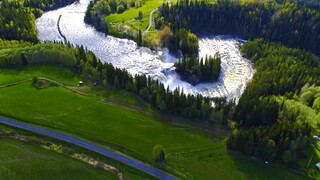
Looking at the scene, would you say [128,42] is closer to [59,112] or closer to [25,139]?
[59,112]

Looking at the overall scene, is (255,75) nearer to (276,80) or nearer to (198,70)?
(276,80)

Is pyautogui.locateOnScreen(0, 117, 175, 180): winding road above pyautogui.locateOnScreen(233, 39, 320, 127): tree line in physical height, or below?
below

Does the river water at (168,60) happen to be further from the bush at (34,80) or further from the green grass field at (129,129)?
the bush at (34,80)

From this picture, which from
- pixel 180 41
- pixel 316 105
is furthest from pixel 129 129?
pixel 180 41

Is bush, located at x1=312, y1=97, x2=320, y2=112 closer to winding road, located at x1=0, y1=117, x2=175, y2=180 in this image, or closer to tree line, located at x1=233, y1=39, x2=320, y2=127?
tree line, located at x1=233, y1=39, x2=320, y2=127

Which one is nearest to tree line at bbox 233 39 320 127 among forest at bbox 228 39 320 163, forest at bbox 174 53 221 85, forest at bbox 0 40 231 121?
forest at bbox 228 39 320 163

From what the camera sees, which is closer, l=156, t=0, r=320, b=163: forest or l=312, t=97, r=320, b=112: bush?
l=156, t=0, r=320, b=163: forest
